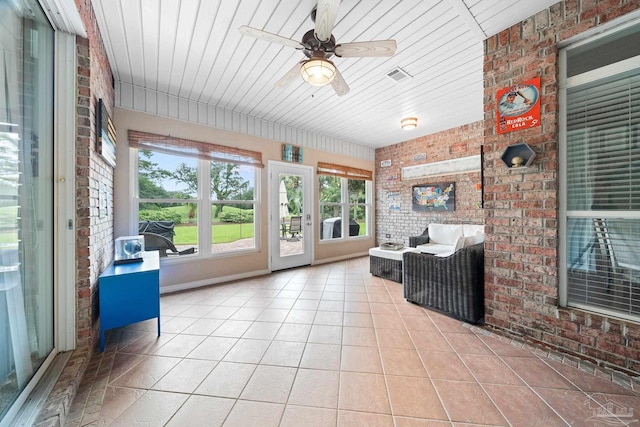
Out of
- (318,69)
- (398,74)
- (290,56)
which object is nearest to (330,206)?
(398,74)

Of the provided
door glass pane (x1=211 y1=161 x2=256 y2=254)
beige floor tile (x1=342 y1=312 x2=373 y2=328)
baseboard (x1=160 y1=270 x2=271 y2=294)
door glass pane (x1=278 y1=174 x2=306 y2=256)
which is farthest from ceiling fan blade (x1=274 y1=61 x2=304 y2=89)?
baseboard (x1=160 y1=270 x2=271 y2=294)

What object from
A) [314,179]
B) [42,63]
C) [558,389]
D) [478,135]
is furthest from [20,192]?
[478,135]

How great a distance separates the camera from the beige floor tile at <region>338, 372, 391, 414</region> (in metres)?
1.37

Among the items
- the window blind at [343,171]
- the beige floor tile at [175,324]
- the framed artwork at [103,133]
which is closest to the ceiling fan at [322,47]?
the framed artwork at [103,133]

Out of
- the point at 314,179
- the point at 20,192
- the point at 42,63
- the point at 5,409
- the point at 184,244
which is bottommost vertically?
the point at 5,409

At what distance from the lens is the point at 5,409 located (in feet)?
3.61

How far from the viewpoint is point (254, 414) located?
1321mm

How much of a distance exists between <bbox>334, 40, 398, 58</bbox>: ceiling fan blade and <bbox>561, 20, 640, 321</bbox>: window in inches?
56.0

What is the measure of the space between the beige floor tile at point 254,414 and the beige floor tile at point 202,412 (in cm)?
5

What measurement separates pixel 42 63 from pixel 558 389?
12.6 ft

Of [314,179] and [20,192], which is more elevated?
[314,179]

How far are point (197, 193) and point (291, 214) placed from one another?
5.56 ft

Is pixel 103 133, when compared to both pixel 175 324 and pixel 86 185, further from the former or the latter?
pixel 175 324

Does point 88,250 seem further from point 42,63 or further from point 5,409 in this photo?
point 42,63
